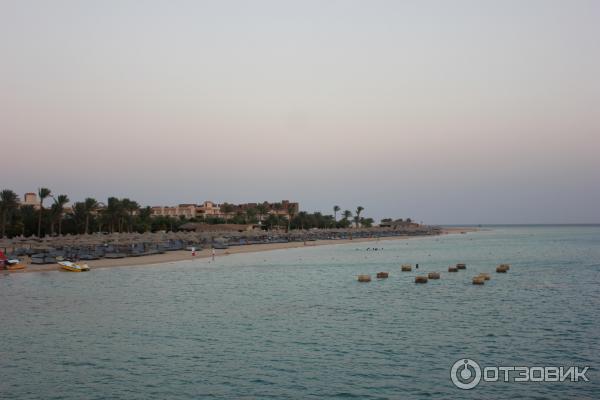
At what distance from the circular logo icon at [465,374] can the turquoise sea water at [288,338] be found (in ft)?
0.92

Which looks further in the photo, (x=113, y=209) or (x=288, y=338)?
(x=113, y=209)

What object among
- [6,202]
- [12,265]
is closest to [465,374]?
[12,265]

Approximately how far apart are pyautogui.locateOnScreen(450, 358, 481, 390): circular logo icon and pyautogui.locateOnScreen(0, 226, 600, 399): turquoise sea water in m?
0.28

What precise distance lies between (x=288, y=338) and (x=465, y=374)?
8171 millimetres

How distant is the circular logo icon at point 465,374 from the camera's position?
1674cm

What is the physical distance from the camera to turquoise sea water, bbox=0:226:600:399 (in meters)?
16.7

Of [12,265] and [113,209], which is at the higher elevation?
[113,209]

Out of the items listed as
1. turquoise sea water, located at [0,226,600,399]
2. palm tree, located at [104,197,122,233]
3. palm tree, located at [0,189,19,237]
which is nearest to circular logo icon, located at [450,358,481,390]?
turquoise sea water, located at [0,226,600,399]

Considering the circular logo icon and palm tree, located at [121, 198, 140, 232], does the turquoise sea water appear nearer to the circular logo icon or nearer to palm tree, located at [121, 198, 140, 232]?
the circular logo icon

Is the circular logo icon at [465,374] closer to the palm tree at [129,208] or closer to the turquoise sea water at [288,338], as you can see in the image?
the turquoise sea water at [288,338]

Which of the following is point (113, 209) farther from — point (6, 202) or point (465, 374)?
point (465, 374)

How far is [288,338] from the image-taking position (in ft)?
76.2

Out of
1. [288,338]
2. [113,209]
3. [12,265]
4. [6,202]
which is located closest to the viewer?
[288,338]

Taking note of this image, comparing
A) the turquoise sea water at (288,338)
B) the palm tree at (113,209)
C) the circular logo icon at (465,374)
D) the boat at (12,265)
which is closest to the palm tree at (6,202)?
the palm tree at (113,209)
